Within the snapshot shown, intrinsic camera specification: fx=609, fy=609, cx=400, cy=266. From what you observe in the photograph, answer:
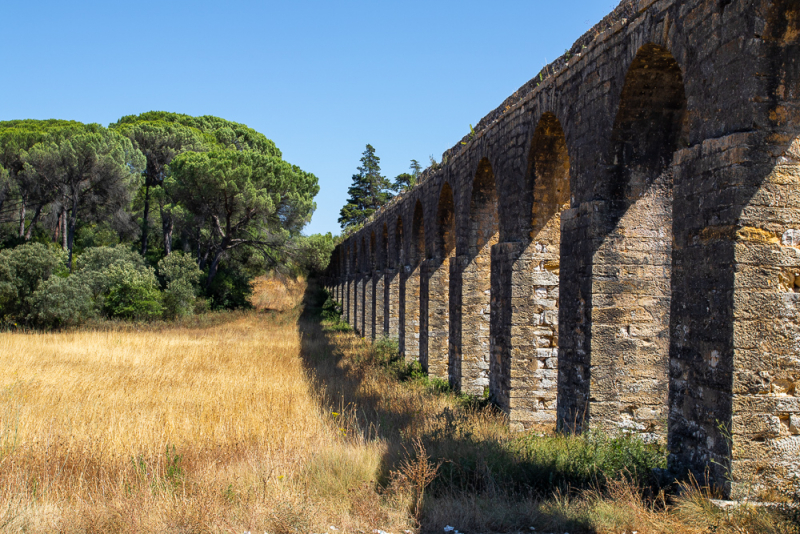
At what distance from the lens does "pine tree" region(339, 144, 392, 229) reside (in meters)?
55.0

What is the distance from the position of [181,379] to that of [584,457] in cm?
739

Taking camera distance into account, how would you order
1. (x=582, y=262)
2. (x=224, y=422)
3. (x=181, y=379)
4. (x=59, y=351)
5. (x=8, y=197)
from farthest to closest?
1. (x=8, y=197)
2. (x=59, y=351)
3. (x=181, y=379)
4. (x=224, y=422)
5. (x=582, y=262)

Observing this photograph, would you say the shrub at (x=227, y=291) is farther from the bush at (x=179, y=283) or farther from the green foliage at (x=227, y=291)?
the bush at (x=179, y=283)

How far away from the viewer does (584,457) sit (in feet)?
17.5

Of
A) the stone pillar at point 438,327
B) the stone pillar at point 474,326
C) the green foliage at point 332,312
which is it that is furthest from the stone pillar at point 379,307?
the green foliage at point 332,312

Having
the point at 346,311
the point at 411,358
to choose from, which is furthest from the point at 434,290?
the point at 346,311

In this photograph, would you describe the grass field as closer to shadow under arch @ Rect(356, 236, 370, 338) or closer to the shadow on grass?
the shadow on grass

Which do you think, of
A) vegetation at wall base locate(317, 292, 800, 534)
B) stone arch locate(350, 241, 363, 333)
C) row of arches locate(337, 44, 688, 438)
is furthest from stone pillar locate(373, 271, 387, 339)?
vegetation at wall base locate(317, 292, 800, 534)

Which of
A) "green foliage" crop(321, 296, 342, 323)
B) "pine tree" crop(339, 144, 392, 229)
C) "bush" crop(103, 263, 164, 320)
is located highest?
"pine tree" crop(339, 144, 392, 229)

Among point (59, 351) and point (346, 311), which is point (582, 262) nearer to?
point (59, 351)

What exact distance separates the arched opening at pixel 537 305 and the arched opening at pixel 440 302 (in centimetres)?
377

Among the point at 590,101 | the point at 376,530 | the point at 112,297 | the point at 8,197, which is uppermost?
the point at 8,197

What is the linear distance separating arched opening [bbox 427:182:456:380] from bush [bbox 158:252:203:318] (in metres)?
13.4

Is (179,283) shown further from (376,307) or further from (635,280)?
(635,280)
